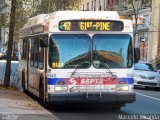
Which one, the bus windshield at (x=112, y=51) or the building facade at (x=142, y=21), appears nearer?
the bus windshield at (x=112, y=51)

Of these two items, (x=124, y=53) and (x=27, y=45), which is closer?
(x=124, y=53)

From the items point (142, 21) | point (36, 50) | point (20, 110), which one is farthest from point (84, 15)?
point (142, 21)

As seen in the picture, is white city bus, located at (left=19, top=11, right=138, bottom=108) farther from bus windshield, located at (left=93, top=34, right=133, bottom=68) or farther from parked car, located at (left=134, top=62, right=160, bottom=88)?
parked car, located at (left=134, top=62, right=160, bottom=88)

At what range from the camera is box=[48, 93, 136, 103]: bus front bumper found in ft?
Answer: 52.7

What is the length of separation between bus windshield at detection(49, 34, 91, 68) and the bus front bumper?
2.81 feet

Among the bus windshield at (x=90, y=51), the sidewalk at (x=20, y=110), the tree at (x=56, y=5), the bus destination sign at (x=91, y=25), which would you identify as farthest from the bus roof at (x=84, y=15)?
the tree at (x=56, y=5)

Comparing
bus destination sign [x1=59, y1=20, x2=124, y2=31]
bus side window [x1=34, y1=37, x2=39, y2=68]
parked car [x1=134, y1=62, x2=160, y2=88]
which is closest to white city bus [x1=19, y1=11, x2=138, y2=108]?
bus destination sign [x1=59, y1=20, x2=124, y2=31]

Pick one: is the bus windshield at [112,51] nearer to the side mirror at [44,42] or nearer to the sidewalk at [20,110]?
the side mirror at [44,42]

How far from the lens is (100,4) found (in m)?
68.9

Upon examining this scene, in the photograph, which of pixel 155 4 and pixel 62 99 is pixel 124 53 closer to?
pixel 62 99

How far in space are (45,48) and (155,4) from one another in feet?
106

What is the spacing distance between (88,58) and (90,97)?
115 cm

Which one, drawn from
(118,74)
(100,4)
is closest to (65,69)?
(118,74)

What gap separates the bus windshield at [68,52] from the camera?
53.4ft
